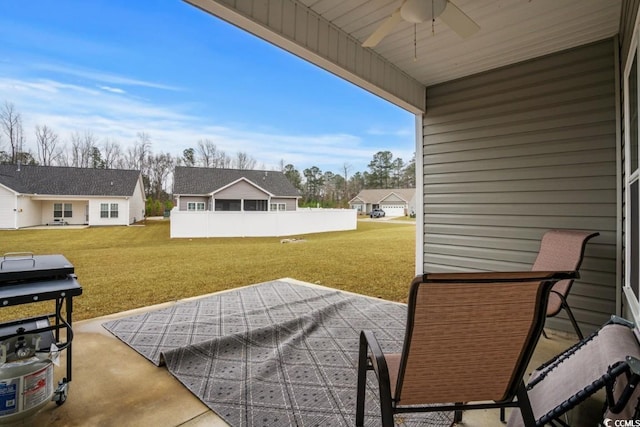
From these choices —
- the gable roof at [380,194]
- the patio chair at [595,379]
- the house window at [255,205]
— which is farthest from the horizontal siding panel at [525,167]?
the gable roof at [380,194]

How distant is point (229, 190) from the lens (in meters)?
14.4

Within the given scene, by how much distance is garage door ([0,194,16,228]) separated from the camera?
4.65 metres

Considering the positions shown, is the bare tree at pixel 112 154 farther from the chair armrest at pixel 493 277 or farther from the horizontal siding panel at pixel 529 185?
the chair armrest at pixel 493 277

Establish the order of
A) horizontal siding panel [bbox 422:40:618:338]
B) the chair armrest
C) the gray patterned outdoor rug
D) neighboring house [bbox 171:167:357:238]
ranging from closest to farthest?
1. the chair armrest
2. the gray patterned outdoor rug
3. horizontal siding panel [bbox 422:40:618:338]
4. neighboring house [bbox 171:167:357:238]

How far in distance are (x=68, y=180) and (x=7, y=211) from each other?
2574 millimetres

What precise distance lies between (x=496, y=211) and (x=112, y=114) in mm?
8694

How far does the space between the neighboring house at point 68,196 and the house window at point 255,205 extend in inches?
182

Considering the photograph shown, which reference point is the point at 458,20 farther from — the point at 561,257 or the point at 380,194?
the point at 380,194

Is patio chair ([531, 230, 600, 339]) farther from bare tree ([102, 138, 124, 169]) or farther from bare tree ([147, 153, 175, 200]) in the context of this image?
bare tree ([147, 153, 175, 200])

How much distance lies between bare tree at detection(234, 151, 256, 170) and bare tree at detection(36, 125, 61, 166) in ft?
34.1

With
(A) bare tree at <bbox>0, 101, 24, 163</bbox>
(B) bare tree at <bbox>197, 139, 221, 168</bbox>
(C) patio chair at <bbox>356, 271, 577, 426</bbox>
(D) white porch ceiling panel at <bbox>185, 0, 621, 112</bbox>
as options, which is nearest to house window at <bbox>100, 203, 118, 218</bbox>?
(A) bare tree at <bbox>0, 101, 24, 163</bbox>

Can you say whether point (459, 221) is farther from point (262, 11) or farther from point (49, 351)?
point (49, 351)

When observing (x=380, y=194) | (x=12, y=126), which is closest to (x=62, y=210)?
(x=12, y=126)

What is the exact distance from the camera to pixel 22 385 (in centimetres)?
142
